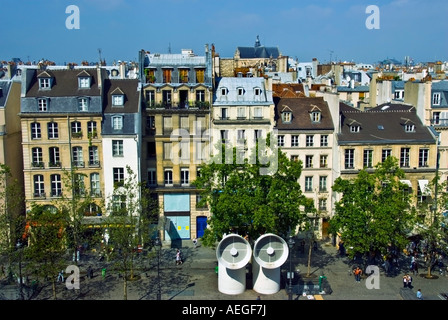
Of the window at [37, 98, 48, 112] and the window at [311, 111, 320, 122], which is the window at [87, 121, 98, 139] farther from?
the window at [311, 111, 320, 122]

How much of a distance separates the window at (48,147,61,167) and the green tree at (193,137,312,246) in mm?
16328

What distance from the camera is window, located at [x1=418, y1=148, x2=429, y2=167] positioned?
52281 millimetres

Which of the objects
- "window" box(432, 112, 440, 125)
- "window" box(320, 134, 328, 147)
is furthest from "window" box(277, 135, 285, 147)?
"window" box(432, 112, 440, 125)

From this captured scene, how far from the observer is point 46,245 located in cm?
3722

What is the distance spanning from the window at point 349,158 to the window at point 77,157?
25881 millimetres

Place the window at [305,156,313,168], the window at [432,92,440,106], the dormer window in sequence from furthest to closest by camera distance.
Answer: the window at [432,92,440,106] → the window at [305,156,313,168] → the dormer window

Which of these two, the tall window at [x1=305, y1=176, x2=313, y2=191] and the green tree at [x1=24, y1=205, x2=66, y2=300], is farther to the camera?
the tall window at [x1=305, y1=176, x2=313, y2=191]

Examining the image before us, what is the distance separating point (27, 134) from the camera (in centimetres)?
4975

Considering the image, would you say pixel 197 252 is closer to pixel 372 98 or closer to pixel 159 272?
pixel 159 272

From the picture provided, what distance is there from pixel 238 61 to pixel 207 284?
129 meters

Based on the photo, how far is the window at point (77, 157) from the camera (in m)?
50.5

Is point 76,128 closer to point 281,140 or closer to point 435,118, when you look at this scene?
point 281,140

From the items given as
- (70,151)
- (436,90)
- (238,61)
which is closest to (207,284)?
(70,151)

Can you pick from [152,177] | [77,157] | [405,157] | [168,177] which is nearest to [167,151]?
[168,177]
